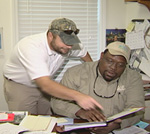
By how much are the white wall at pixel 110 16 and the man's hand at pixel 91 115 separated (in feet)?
3.80

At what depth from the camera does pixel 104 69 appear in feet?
5.92

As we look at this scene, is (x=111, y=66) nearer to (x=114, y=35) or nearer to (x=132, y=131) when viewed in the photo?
(x=132, y=131)

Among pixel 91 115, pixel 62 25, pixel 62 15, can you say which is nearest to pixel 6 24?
pixel 62 15

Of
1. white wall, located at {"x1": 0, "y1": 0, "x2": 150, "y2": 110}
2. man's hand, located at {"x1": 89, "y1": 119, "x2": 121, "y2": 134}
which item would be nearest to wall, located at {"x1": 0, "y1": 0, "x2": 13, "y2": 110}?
white wall, located at {"x1": 0, "y1": 0, "x2": 150, "y2": 110}

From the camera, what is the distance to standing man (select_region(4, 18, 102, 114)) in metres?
1.56

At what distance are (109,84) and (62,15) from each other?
114 cm

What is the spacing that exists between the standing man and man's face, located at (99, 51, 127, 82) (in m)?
0.26

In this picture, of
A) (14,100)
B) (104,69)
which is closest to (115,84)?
(104,69)

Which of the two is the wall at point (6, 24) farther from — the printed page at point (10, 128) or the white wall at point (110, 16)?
the printed page at point (10, 128)

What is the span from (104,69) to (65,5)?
1127 millimetres

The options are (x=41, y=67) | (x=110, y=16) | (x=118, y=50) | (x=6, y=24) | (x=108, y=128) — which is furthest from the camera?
(x=110, y=16)

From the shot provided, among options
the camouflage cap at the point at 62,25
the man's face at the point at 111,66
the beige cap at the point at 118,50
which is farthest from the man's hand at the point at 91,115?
the camouflage cap at the point at 62,25

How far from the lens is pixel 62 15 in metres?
2.59

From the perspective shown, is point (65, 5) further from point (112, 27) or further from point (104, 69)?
point (104, 69)
